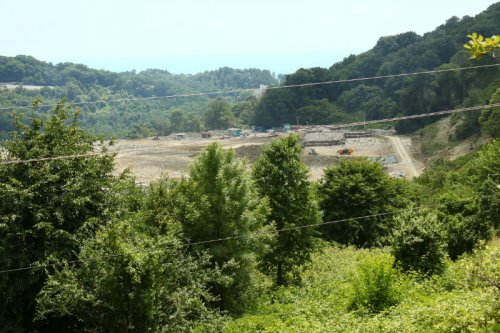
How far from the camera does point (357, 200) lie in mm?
28078

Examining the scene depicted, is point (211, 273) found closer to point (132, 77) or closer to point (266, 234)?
point (266, 234)

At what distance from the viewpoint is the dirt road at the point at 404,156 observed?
6594 centimetres

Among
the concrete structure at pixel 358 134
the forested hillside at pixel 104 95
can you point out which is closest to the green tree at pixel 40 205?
the concrete structure at pixel 358 134

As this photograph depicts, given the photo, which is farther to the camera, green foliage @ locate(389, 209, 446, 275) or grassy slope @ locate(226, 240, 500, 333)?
green foliage @ locate(389, 209, 446, 275)

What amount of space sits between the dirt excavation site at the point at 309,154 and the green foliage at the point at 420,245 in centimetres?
4505

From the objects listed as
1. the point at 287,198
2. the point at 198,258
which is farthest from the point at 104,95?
the point at 198,258

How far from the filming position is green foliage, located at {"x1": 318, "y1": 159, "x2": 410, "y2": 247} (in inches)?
1093

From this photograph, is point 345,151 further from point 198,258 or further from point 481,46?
point 481,46

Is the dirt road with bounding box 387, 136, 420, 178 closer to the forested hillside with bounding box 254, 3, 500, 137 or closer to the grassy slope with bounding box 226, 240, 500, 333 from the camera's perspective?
the forested hillside with bounding box 254, 3, 500, 137

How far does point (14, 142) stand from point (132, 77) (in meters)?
186

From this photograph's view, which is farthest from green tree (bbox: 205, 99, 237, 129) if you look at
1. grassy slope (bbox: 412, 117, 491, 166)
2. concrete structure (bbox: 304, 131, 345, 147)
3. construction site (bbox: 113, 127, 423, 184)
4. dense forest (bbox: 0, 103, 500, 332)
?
dense forest (bbox: 0, 103, 500, 332)

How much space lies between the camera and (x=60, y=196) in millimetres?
14281

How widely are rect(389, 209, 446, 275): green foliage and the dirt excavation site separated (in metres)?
45.1

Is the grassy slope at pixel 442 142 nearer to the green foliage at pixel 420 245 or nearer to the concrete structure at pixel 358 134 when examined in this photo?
the concrete structure at pixel 358 134
